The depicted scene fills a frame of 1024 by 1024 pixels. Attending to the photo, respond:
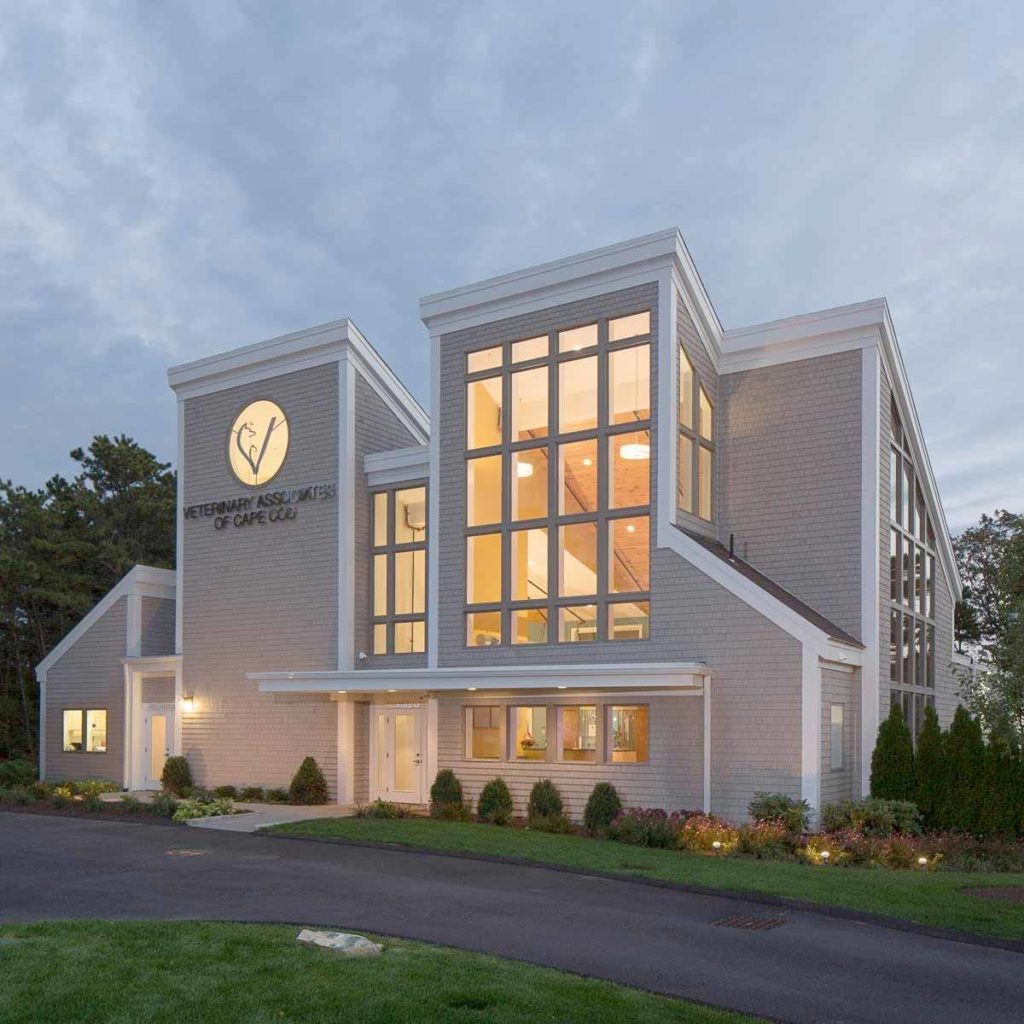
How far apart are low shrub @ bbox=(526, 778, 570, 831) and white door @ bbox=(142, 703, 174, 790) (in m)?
10.8

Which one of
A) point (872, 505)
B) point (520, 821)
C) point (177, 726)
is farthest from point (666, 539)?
point (177, 726)

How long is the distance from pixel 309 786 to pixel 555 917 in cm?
1283

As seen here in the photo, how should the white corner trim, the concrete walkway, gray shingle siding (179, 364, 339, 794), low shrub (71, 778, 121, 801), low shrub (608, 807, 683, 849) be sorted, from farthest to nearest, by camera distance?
low shrub (71, 778, 121, 801) < gray shingle siding (179, 364, 339, 794) < the concrete walkway < the white corner trim < low shrub (608, 807, 683, 849)

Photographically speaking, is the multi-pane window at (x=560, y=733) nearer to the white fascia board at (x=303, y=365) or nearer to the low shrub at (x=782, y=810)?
the low shrub at (x=782, y=810)

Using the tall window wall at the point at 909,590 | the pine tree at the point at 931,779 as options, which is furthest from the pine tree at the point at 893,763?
the tall window wall at the point at 909,590

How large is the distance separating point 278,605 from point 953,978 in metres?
18.3

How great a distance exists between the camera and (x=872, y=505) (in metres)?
20.8

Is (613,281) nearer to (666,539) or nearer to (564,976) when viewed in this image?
(666,539)

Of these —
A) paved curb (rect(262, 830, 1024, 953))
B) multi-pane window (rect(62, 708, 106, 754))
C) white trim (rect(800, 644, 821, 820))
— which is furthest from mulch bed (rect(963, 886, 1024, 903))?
multi-pane window (rect(62, 708, 106, 754))

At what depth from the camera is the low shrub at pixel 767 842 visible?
17.1 meters

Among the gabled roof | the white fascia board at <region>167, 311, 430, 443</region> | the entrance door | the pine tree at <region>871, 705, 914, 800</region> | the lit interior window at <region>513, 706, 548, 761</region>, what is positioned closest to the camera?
the pine tree at <region>871, 705, 914, 800</region>

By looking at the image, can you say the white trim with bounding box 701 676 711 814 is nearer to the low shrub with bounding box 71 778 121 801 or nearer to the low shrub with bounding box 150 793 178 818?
the low shrub with bounding box 150 793 178 818

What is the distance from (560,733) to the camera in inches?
833

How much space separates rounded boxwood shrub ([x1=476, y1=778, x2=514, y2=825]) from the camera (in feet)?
68.0
